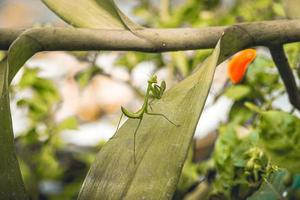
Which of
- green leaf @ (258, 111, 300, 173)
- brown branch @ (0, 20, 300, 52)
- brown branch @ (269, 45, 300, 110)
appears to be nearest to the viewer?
green leaf @ (258, 111, 300, 173)

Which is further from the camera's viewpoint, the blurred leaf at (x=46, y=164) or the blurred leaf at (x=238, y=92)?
the blurred leaf at (x=46, y=164)

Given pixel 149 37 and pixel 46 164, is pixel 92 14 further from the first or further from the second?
pixel 46 164

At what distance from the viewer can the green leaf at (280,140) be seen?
48cm

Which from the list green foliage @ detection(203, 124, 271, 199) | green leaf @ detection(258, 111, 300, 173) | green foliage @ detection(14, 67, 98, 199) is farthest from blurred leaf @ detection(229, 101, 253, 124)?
green leaf @ detection(258, 111, 300, 173)

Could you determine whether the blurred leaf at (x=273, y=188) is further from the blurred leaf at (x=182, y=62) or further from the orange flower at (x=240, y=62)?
the blurred leaf at (x=182, y=62)

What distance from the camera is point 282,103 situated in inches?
53.7

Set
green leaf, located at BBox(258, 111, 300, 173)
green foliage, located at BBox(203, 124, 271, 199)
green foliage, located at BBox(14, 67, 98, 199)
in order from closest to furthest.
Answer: green leaf, located at BBox(258, 111, 300, 173) < green foliage, located at BBox(203, 124, 271, 199) < green foliage, located at BBox(14, 67, 98, 199)

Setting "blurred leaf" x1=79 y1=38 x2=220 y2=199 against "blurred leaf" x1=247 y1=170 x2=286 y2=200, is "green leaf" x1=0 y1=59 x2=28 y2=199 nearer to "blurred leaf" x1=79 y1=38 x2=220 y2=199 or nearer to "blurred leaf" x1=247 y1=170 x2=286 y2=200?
"blurred leaf" x1=79 y1=38 x2=220 y2=199

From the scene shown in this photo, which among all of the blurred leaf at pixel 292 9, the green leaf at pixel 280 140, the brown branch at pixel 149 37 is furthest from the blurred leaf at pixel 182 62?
the green leaf at pixel 280 140

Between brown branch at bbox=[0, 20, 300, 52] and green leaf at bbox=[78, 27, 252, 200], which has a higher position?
brown branch at bbox=[0, 20, 300, 52]

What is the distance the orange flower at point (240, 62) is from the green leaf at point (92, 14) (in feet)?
0.88

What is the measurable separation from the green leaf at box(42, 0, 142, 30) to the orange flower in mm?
268

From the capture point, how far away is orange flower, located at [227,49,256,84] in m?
0.88

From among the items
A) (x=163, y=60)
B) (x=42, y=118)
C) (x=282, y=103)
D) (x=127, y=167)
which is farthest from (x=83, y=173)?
(x=127, y=167)
